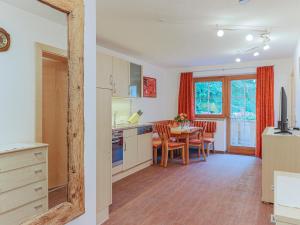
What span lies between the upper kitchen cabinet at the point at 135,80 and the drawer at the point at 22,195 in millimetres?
3895

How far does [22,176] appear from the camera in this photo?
3.19 feet

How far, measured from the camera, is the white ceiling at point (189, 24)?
268 cm

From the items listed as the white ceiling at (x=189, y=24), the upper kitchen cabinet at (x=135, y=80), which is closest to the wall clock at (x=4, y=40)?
the white ceiling at (x=189, y=24)

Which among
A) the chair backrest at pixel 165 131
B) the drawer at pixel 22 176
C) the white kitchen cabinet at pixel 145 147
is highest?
the drawer at pixel 22 176

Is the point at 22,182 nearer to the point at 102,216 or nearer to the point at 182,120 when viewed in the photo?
the point at 102,216

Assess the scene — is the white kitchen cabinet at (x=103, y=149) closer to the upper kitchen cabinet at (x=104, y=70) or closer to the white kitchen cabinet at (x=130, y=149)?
the upper kitchen cabinet at (x=104, y=70)

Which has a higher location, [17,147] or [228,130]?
[17,147]

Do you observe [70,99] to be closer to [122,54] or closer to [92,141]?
[92,141]

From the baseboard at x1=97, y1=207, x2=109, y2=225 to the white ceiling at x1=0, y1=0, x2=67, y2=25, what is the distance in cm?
208

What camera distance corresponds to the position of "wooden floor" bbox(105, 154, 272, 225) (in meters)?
2.62

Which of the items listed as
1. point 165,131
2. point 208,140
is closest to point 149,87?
point 165,131

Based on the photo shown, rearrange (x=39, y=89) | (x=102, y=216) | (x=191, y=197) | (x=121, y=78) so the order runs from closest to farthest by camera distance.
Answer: (x=39, y=89), (x=102, y=216), (x=191, y=197), (x=121, y=78)

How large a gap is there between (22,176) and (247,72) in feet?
20.1

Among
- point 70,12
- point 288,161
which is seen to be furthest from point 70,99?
point 288,161
